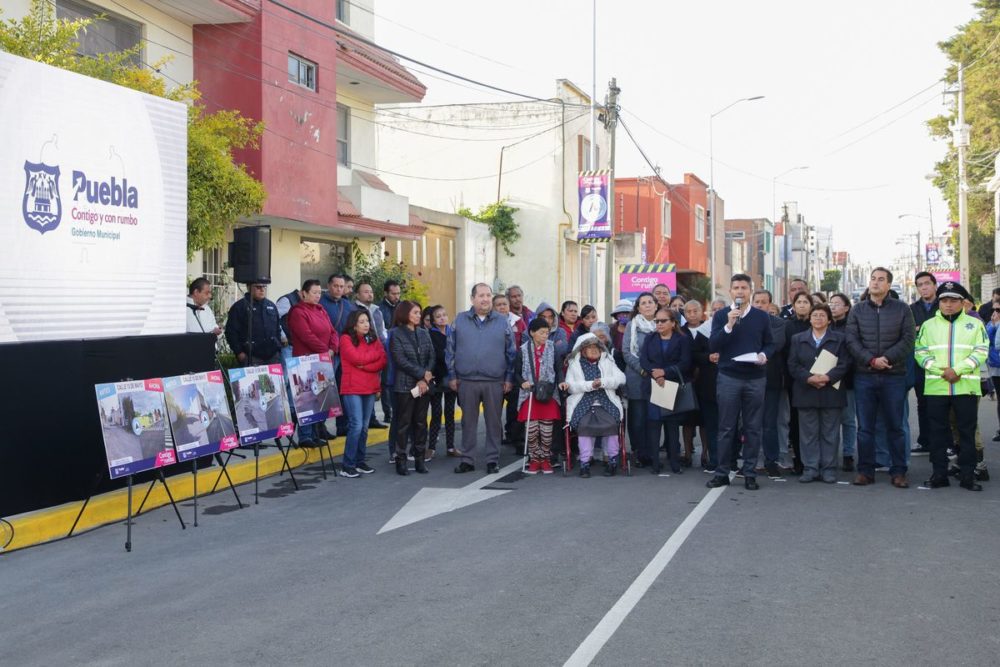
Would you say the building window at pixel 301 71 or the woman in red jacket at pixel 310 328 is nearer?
the woman in red jacket at pixel 310 328

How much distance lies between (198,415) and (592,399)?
14.0ft

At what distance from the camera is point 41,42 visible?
1216cm

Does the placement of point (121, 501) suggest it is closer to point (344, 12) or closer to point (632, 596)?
point (632, 596)

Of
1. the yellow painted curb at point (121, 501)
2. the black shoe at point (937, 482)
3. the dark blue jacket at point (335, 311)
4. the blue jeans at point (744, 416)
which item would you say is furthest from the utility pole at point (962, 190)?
the yellow painted curb at point (121, 501)

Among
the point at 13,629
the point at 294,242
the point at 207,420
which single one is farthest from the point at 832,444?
the point at 294,242

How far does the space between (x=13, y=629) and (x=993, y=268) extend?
49437mm

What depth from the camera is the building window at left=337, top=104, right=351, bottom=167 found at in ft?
74.2

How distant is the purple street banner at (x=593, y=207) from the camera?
2694 centimetres

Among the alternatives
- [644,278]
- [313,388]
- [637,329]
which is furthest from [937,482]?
[644,278]

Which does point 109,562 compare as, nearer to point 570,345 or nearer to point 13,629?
point 13,629

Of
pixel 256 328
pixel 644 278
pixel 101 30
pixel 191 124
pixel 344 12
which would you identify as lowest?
pixel 256 328

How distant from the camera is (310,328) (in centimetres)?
1206

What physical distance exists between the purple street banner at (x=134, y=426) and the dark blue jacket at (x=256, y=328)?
3.53 m

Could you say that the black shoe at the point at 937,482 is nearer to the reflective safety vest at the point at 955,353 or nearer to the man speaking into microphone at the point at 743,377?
the reflective safety vest at the point at 955,353
